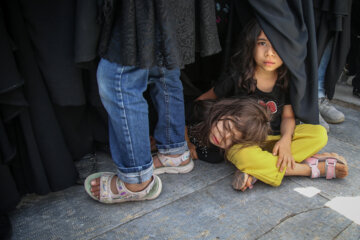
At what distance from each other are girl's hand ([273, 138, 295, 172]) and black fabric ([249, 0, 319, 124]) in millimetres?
197

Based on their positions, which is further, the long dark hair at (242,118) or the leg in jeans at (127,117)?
the long dark hair at (242,118)

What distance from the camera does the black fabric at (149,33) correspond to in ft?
2.91

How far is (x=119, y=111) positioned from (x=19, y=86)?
372 mm

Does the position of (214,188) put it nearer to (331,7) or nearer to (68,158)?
(68,158)

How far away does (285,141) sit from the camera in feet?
4.89

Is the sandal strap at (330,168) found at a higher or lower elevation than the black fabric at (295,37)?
lower

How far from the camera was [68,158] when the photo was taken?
51.4 inches

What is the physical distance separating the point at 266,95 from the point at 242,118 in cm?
28

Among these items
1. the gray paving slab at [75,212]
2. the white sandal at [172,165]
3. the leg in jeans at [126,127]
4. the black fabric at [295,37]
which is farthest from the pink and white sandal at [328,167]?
the leg in jeans at [126,127]

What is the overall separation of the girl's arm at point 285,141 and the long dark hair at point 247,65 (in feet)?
0.51

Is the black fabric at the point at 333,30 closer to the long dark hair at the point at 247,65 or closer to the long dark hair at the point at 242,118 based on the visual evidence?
the long dark hair at the point at 247,65

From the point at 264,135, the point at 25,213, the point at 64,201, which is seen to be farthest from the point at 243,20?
the point at 25,213

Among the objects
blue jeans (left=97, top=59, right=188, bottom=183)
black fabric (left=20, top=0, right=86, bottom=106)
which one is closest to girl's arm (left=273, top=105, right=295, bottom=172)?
blue jeans (left=97, top=59, right=188, bottom=183)

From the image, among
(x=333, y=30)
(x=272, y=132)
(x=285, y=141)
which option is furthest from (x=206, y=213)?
(x=333, y=30)
